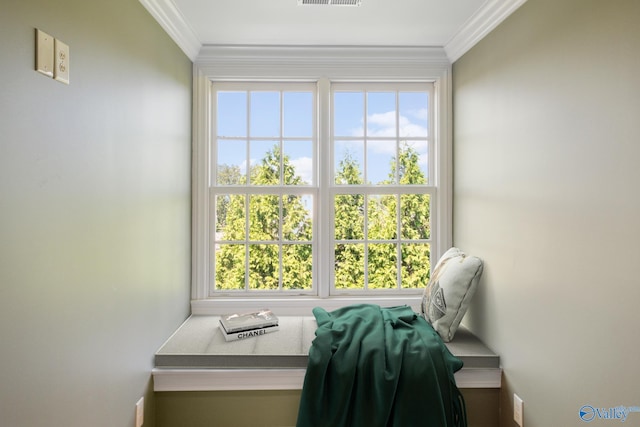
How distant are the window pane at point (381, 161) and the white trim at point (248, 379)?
142 centimetres

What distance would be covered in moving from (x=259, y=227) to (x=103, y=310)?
4.55ft

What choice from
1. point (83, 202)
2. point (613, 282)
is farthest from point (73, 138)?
point (613, 282)

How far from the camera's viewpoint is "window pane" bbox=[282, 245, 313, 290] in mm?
2801

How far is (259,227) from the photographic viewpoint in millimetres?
2785

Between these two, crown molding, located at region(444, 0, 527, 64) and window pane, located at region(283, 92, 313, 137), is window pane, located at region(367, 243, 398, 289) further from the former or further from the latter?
crown molding, located at region(444, 0, 527, 64)

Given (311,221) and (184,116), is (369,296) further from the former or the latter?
(184,116)

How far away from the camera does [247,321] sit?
7.68ft

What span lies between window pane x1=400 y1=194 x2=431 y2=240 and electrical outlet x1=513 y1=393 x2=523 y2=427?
123 cm

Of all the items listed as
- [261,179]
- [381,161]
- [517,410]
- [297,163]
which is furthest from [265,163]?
[517,410]

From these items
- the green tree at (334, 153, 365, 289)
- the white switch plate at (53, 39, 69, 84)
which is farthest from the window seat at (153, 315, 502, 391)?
the white switch plate at (53, 39, 69, 84)

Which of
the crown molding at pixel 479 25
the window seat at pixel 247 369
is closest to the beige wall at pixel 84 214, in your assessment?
the window seat at pixel 247 369

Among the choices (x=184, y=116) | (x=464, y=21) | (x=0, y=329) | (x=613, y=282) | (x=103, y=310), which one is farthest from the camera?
(x=184, y=116)

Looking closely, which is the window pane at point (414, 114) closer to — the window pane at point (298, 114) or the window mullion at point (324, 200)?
the window mullion at point (324, 200)

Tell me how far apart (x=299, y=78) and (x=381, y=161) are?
2.90 feet
